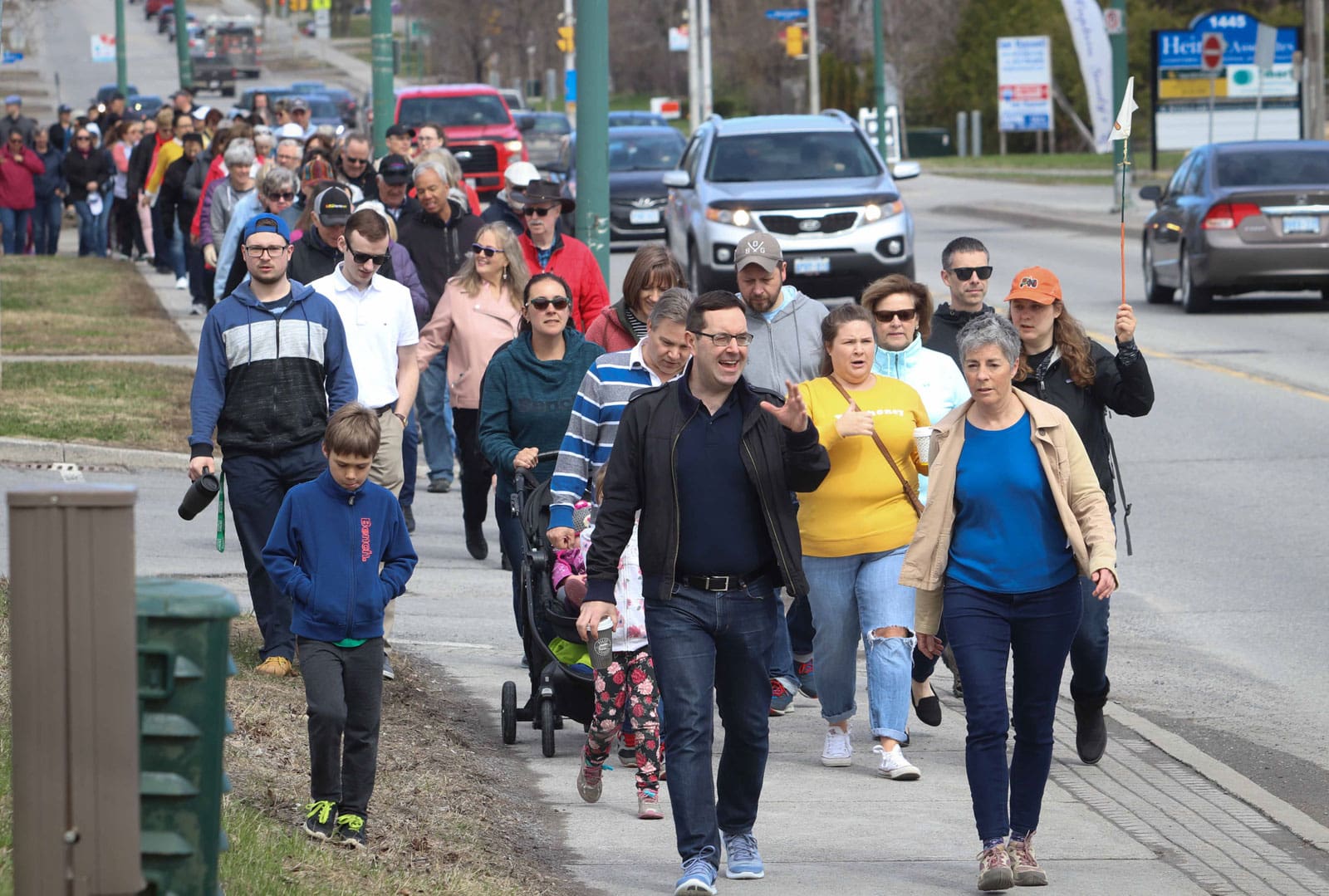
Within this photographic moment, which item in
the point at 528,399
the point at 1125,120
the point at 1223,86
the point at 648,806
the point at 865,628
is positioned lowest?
the point at 648,806

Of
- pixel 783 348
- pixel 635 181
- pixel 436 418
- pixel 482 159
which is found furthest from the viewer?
pixel 482 159

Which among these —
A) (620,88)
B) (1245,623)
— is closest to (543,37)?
(620,88)

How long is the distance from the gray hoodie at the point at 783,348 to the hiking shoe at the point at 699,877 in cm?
251

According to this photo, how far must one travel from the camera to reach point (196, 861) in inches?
168

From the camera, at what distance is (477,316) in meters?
10.8

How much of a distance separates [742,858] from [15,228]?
27.4 metres

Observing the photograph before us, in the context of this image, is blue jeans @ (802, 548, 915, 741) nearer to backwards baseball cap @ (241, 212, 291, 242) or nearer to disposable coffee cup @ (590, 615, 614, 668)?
disposable coffee cup @ (590, 615, 614, 668)

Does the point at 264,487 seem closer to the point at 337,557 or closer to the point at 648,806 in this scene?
the point at 337,557

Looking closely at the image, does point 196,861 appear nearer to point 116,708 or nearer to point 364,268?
point 116,708

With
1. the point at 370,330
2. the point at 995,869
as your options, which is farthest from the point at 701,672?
the point at 370,330

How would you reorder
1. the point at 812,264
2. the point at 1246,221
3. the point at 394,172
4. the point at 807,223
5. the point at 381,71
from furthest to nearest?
the point at 1246,221 < the point at 807,223 < the point at 812,264 < the point at 381,71 < the point at 394,172

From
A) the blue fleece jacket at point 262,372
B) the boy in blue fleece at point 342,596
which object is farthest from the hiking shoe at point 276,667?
the boy in blue fleece at point 342,596

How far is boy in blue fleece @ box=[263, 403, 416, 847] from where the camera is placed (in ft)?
21.4

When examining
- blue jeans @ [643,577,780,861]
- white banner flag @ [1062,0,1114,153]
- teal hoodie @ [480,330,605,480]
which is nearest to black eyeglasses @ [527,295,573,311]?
teal hoodie @ [480,330,605,480]
